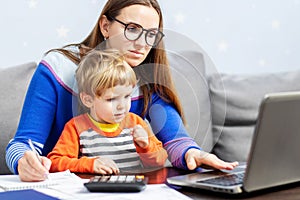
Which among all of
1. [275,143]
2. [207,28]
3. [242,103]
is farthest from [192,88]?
[207,28]

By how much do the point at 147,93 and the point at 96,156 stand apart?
0.19 metres

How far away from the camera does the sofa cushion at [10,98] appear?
1.81 metres

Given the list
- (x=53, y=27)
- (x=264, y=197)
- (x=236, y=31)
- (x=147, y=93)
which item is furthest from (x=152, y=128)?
(x=236, y=31)

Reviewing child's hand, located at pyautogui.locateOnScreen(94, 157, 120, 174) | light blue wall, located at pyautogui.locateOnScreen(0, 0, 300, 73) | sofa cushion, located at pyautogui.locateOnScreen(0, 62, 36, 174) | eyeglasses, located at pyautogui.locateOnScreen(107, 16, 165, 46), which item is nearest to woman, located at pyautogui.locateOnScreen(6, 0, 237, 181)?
eyeglasses, located at pyautogui.locateOnScreen(107, 16, 165, 46)

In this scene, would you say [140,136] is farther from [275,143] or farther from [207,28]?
[207,28]

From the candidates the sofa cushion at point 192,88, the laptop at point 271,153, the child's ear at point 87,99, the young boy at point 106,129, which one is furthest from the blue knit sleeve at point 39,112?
the laptop at point 271,153

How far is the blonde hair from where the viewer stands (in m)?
1.11

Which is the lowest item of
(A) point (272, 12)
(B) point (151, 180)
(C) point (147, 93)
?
(B) point (151, 180)

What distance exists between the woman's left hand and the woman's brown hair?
0.30 feet

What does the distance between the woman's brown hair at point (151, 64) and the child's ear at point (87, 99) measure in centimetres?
11

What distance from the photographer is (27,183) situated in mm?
1062

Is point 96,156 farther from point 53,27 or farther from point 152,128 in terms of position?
point 53,27

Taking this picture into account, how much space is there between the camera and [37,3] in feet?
7.02

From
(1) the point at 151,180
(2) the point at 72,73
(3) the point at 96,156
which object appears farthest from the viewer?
(2) the point at 72,73
